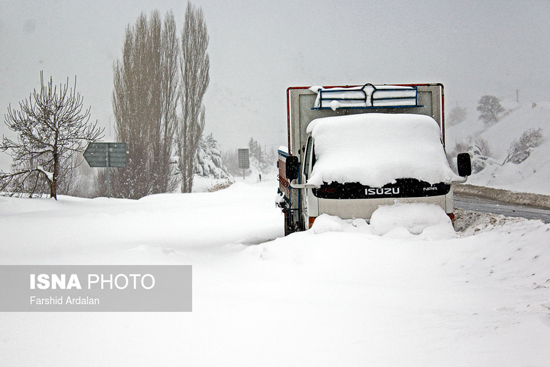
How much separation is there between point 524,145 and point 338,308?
34378mm

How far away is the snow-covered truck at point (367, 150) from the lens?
21.3ft

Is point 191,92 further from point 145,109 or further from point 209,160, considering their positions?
point 209,160

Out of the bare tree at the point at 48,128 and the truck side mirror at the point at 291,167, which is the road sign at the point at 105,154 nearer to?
the bare tree at the point at 48,128

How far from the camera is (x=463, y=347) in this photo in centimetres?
295

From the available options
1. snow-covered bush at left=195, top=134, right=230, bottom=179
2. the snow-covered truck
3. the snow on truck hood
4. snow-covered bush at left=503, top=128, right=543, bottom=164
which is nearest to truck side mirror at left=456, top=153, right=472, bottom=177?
the snow-covered truck

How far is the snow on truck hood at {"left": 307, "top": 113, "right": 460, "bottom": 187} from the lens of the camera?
650cm

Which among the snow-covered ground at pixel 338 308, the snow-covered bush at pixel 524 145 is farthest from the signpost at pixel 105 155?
the snow-covered bush at pixel 524 145

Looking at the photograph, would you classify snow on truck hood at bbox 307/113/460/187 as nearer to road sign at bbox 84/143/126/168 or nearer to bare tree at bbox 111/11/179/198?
road sign at bbox 84/143/126/168

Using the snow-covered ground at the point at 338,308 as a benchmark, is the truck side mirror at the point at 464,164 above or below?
above

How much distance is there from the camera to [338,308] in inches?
155
